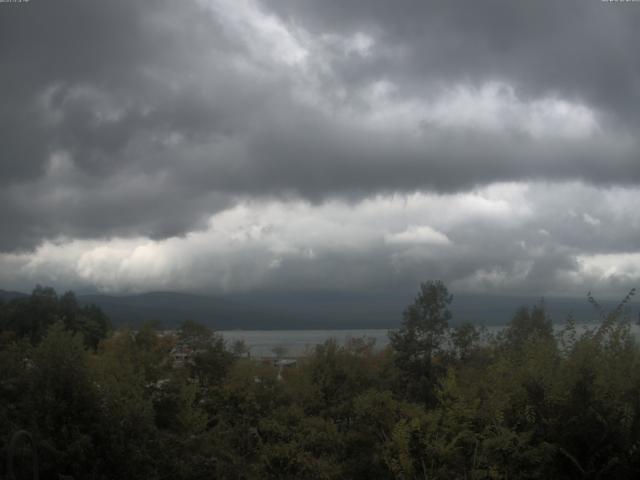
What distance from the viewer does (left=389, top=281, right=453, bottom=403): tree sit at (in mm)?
35500

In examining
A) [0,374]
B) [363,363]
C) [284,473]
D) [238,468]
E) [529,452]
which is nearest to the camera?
[529,452]

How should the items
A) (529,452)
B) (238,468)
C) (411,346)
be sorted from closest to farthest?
(529,452), (238,468), (411,346)

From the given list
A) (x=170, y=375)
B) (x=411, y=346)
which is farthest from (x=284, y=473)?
(x=411, y=346)

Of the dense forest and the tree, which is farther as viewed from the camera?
the tree

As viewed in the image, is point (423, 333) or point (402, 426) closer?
point (402, 426)

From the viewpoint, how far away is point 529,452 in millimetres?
9297

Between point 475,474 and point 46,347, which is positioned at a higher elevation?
point 46,347

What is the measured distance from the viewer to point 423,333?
37.3m

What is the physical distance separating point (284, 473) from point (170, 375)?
15.3 ft

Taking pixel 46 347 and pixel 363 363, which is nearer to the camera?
pixel 46 347

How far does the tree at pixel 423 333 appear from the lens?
3550cm

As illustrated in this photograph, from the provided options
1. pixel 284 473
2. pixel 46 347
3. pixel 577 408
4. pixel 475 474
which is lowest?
pixel 284 473

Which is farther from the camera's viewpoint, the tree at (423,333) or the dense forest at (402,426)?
the tree at (423,333)

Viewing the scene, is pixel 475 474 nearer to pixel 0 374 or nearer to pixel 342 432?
pixel 342 432
